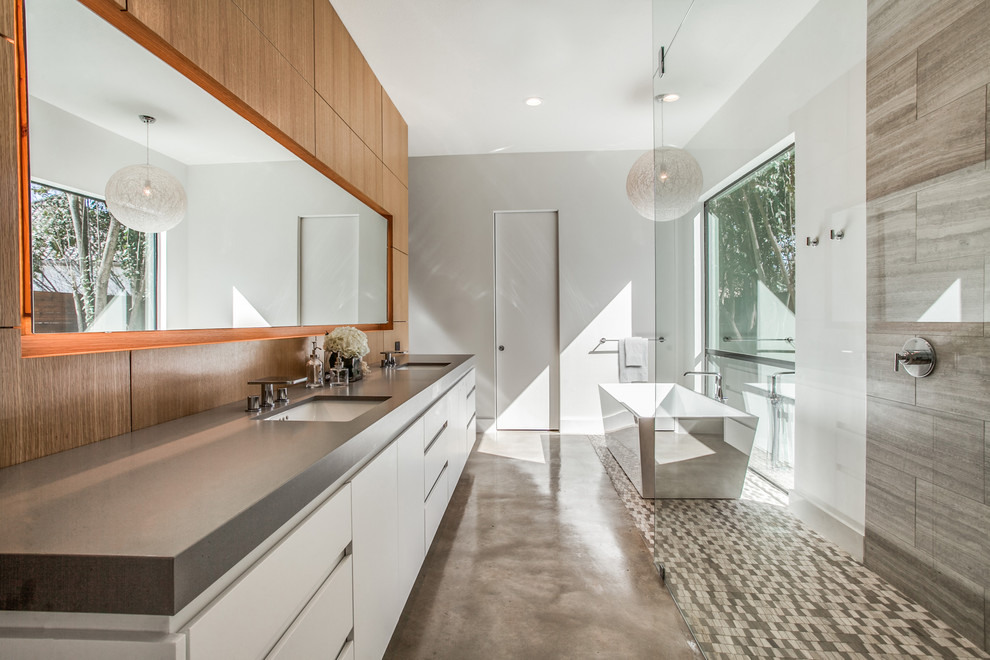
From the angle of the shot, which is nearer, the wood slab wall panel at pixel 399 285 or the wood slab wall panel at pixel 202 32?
the wood slab wall panel at pixel 202 32

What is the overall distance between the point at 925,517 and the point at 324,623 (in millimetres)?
1043

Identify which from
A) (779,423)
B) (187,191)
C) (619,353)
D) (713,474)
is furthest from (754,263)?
(619,353)

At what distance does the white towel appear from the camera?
4.36m

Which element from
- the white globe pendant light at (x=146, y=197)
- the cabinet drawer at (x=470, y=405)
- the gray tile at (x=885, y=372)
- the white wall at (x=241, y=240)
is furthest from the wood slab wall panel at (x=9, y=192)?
the cabinet drawer at (x=470, y=405)

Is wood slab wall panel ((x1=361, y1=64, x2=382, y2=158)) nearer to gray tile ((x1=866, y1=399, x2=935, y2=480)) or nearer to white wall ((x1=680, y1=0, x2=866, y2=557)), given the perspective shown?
white wall ((x1=680, y1=0, x2=866, y2=557))

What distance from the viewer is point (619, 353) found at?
4.41 meters

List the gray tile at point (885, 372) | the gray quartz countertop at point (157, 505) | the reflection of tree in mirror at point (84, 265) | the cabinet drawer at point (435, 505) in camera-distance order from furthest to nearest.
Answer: the cabinet drawer at point (435, 505), the reflection of tree in mirror at point (84, 265), the gray tile at point (885, 372), the gray quartz countertop at point (157, 505)

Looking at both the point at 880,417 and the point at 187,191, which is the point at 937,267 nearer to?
the point at 880,417

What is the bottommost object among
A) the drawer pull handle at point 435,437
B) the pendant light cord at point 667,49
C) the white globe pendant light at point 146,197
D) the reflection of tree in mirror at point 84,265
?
the drawer pull handle at point 435,437

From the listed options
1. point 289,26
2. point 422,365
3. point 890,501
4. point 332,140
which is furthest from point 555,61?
point 890,501

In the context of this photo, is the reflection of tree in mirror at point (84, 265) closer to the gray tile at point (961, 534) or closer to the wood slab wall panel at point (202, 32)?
the wood slab wall panel at point (202, 32)

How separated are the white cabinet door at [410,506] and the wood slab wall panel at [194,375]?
0.62 meters

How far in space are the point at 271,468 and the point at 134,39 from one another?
116 centimetres

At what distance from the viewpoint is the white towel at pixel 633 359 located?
436 cm
